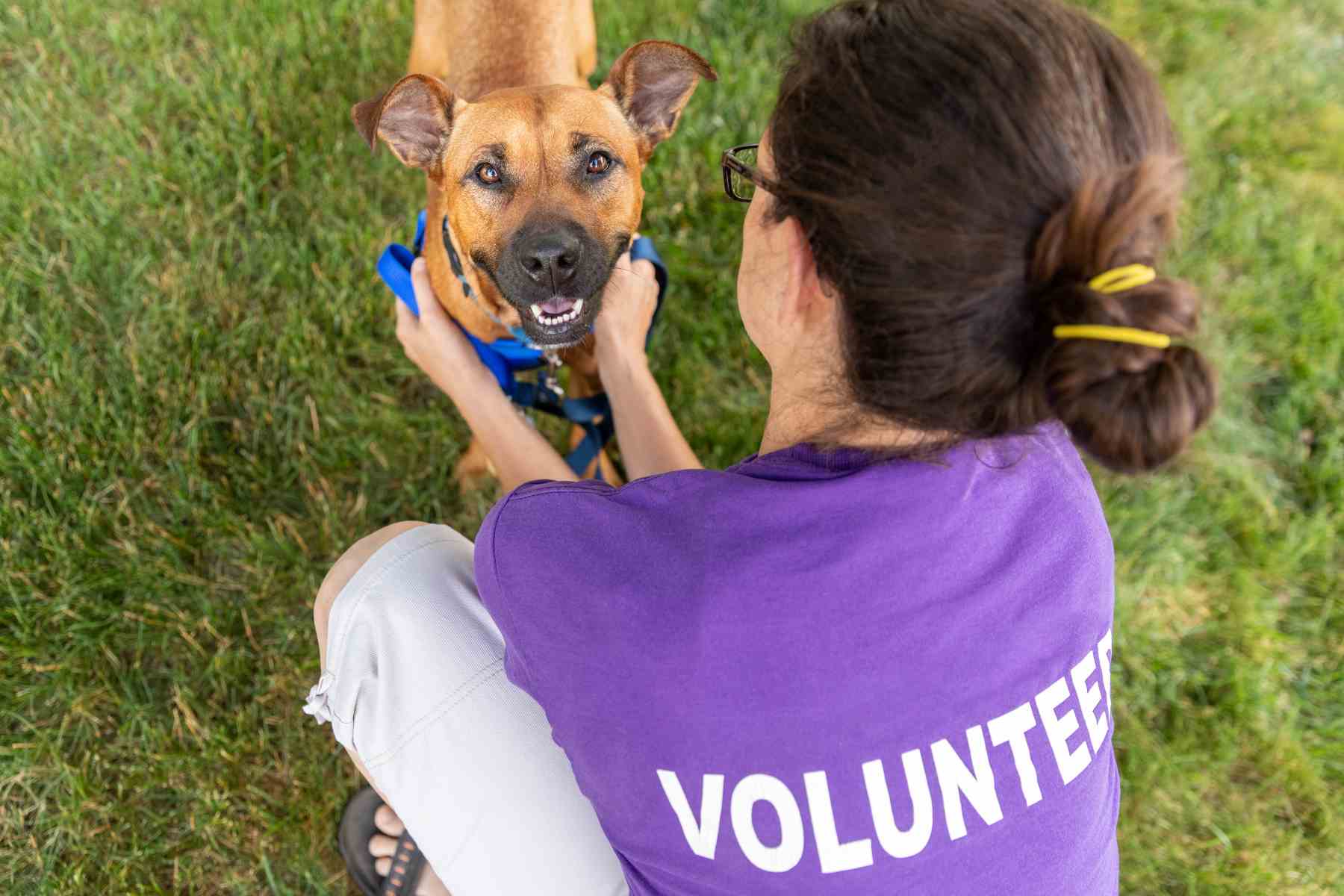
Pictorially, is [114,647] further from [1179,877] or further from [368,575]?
[1179,877]

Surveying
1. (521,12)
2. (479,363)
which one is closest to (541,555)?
(479,363)

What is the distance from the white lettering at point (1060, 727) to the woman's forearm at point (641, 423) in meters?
1.35

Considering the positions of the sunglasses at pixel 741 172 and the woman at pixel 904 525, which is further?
the sunglasses at pixel 741 172

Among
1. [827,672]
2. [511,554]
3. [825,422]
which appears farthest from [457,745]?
[825,422]

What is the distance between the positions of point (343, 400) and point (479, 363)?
794 millimetres

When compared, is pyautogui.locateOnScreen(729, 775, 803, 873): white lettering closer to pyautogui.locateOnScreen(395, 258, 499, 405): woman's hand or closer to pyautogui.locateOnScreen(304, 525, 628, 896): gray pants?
pyautogui.locateOnScreen(304, 525, 628, 896): gray pants

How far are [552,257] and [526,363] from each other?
0.63 meters

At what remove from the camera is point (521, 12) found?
3.00 metres

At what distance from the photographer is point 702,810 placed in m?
1.32

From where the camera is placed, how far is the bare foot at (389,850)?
97.8 inches

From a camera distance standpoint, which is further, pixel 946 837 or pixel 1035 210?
pixel 946 837

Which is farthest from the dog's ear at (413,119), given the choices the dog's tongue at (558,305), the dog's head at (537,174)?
the dog's tongue at (558,305)

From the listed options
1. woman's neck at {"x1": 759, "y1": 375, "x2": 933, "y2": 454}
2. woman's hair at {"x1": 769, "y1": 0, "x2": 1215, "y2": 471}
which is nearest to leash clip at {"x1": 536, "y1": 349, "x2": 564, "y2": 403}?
woman's neck at {"x1": 759, "y1": 375, "x2": 933, "y2": 454}

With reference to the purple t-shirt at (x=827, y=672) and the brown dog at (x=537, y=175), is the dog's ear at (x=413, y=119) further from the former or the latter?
the purple t-shirt at (x=827, y=672)
